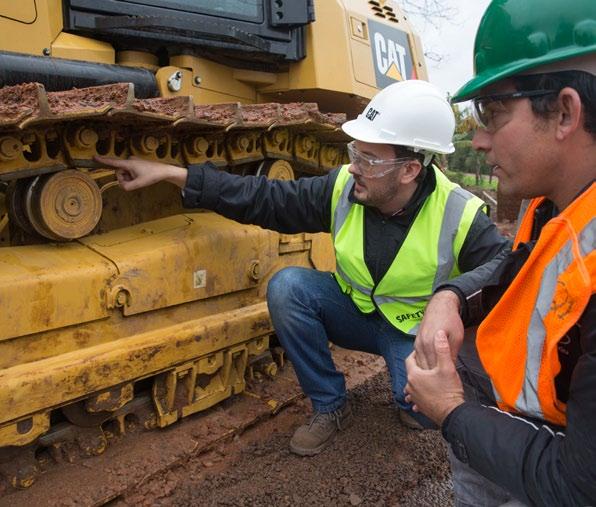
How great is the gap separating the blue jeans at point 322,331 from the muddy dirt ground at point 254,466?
221 mm

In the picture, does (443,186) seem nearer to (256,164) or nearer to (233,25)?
(256,164)

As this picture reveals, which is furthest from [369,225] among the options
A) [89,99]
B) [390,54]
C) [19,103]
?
[390,54]

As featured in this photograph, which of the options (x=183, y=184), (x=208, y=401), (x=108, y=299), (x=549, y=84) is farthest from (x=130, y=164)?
(x=549, y=84)

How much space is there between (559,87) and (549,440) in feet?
2.58

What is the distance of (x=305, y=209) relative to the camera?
310 cm

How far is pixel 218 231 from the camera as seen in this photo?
3.25 meters

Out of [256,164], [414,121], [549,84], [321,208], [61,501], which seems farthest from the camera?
[256,164]

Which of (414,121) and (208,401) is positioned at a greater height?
(414,121)

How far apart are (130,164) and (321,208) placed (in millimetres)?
889

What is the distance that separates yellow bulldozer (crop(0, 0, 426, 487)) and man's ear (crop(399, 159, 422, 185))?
68cm

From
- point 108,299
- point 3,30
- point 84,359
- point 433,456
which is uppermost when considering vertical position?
point 3,30

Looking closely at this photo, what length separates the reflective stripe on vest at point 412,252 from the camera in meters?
2.89

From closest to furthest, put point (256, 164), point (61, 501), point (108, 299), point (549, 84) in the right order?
point (549, 84)
point (61, 501)
point (108, 299)
point (256, 164)

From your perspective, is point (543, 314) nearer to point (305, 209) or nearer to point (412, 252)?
point (412, 252)
